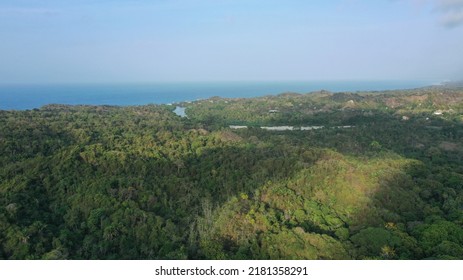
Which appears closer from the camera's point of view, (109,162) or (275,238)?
(275,238)

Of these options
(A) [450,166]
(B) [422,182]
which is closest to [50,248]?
(B) [422,182]

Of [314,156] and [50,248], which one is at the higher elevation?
[314,156]

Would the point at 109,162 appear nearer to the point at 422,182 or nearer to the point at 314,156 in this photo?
the point at 314,156

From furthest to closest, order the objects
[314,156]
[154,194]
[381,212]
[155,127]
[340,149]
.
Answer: [155,127] → [340,149] → [314,156] → [154,194] → [381,212]

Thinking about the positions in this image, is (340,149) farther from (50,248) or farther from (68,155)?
(50,248)

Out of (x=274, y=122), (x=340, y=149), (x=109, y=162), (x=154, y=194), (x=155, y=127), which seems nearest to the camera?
(x=154, y=194)

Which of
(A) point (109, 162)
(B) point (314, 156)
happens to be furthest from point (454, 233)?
(A) point (109, 162)
